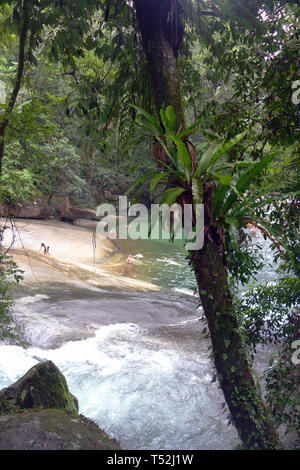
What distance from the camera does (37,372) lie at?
4.02 meters

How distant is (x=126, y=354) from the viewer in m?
6.32

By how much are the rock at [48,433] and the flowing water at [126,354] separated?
64.9 inches

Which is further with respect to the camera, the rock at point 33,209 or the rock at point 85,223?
the rock at point 85,223

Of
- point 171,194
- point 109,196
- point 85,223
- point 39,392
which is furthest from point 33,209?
point 171,194

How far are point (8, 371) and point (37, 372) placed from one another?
72.8 inches

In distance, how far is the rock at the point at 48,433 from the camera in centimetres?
229

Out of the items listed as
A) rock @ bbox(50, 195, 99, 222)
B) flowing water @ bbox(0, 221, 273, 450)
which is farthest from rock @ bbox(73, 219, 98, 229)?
flowing water @ bbox(0, 221, 273, 450)

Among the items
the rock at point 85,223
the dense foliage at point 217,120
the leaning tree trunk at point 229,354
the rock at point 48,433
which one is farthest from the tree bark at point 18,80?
the rock at point 85,223

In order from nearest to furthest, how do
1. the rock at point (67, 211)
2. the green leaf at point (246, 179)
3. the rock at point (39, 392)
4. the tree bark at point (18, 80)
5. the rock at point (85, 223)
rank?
the green leaf at point (246, 179) < the tree bark at point (18, 80) < the rock at point (39, 392) < the rock at point (85, 223) < the rock at point (67, 211)

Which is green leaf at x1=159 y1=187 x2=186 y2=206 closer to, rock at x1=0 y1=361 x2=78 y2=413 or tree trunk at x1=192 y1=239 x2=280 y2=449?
tree trunk at x1=192 y1=239 x2=280 y2=449

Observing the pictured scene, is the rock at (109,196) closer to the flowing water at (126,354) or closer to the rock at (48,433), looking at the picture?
the flowing water at (126,354)
